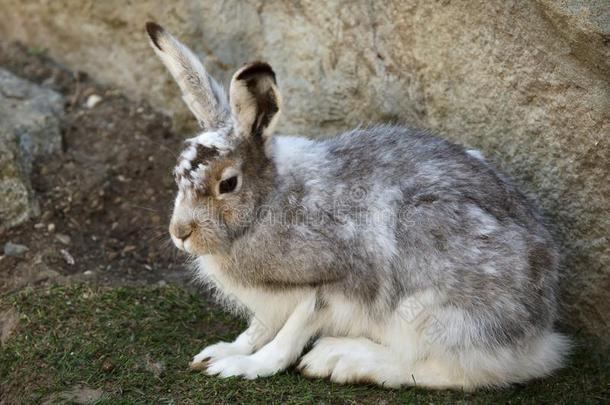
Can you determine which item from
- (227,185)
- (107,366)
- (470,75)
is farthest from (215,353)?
(470,75)

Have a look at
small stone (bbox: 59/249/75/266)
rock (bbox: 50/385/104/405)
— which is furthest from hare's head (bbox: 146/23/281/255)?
small stone (bbox: 59/249/75/266)

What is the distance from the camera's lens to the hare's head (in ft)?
13.0

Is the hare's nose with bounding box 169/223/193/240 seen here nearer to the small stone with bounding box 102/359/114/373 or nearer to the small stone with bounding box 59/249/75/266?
the small stone with bounding box 102/359/114/373

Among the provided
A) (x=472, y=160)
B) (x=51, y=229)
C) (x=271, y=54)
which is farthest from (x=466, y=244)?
(x=51, y=229)

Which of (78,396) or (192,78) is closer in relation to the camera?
(78,396)

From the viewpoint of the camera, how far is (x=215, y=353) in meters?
4.39

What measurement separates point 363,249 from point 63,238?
2.21 metres

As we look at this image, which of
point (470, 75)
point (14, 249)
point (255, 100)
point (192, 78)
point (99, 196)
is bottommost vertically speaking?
point (14, 249)

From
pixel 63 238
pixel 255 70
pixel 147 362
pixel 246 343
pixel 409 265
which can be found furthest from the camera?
pixel 63 238

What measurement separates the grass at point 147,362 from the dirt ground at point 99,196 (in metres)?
0.29

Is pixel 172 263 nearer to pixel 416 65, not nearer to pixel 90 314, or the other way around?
pixel 90 314

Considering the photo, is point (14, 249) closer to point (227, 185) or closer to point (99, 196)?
point (99, 196)

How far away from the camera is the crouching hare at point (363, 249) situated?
4035 mm

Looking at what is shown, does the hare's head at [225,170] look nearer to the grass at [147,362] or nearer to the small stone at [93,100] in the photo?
the grass at [147,362]
